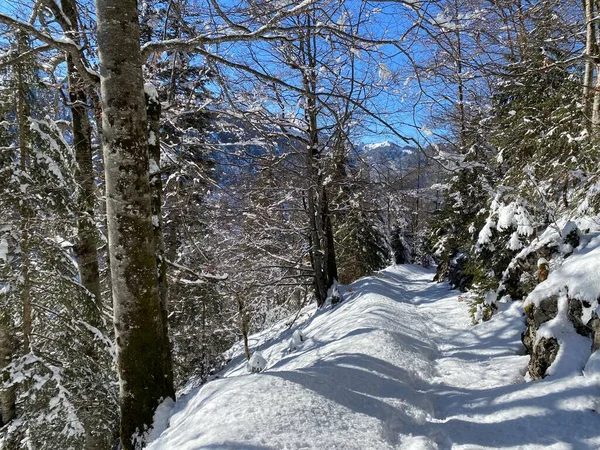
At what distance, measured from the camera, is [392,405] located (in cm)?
342

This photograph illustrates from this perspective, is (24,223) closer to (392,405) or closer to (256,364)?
(256,364)

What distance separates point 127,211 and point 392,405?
295 centimetres

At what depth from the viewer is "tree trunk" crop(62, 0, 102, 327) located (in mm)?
5133

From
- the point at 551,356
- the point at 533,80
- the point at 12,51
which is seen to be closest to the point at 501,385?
the point at 551,356

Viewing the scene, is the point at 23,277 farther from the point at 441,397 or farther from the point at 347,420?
the point at 441,397

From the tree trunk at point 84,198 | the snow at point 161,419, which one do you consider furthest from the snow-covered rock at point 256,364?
the snow at point 161,419

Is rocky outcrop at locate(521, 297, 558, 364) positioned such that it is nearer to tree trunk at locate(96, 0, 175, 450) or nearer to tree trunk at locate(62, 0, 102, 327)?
tree trunk at locate(96, 0, 175, 450)

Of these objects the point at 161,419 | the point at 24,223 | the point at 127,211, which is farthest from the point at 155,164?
the point at 161,419

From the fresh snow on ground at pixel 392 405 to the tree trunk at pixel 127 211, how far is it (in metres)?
0.39

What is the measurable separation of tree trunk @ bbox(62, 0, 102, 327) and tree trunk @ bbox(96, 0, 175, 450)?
8.43 ft

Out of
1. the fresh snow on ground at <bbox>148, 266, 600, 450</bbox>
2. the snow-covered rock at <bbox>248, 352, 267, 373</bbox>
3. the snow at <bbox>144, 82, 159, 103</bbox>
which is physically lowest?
the snow-covered rock at <bbox>248, 352, 267, 373</bbox>

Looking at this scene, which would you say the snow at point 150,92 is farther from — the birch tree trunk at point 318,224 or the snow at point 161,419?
the birch tree trunk at point 318,224

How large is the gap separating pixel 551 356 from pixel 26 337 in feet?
19.7

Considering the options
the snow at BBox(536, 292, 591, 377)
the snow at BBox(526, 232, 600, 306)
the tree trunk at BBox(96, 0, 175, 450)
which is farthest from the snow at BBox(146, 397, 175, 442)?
the snow at BBox(526, 232, 600, 306)
